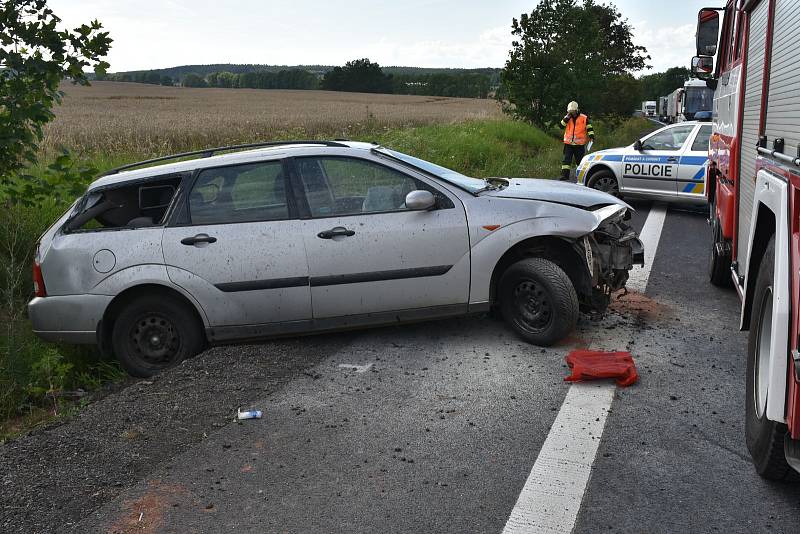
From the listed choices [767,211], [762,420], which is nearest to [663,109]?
[767,211]

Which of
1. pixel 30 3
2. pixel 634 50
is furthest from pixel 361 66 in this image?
pixel 30 3

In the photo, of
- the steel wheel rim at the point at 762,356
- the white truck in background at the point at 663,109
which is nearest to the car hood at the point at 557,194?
the steel wheel rim at the point at 762,356

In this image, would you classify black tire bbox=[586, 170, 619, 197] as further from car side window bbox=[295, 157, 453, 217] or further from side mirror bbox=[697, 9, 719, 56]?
car side window bbox=[295, 157, 453, 217]

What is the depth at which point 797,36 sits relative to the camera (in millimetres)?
3949

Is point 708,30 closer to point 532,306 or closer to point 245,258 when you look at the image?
point 532,306

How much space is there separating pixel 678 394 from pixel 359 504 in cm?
230

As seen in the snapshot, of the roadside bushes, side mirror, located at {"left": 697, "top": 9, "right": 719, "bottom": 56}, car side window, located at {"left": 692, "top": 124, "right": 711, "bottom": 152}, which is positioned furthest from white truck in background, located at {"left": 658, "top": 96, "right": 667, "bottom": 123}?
the roadside bushes

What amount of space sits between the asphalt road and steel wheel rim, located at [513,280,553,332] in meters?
0.19

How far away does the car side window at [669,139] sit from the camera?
13078 mm

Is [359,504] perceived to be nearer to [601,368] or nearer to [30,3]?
[601,368]

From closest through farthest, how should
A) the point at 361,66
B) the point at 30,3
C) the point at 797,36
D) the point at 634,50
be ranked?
1. the point at 797,36
2. the point at 30,3
3. the point at 634,50
4. the point at 361,66

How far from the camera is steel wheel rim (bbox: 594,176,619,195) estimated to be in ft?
46.3

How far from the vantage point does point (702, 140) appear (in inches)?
504

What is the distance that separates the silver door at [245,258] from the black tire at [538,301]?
59.2 inches
